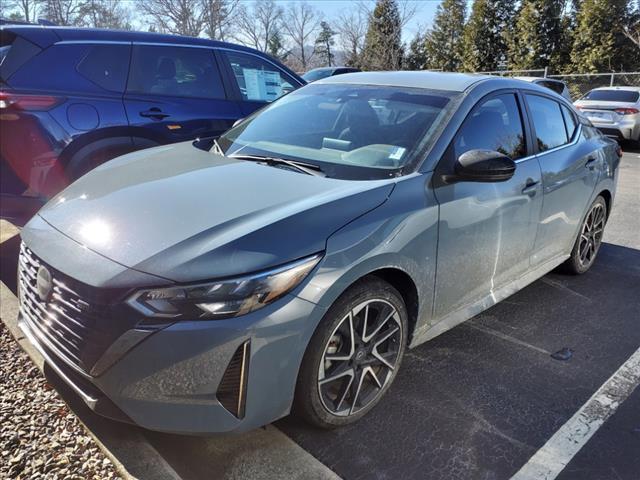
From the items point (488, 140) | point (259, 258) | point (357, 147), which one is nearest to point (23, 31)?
point (357, 147)

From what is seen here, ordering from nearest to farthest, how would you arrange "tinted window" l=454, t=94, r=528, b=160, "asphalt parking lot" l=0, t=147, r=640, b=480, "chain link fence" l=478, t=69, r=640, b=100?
"asphalt parking lot" l=0, t=147, r=640, b=480 → "tinted window" l=454, t=94, r=528, b=160 → "chain link fence" l=478, t=69, r=640, b=100

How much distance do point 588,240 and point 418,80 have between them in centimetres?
230

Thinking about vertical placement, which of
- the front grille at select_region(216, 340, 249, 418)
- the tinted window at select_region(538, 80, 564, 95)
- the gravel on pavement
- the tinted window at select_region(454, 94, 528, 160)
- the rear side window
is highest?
the rear side window

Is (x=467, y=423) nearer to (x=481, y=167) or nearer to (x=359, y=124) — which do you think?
(x=481, y=167)

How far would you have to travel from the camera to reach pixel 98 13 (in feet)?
151

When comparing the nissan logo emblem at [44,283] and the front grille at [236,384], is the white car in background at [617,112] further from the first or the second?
the nissan logo emblem at [44,283]

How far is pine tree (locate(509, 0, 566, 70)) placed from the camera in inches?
1014

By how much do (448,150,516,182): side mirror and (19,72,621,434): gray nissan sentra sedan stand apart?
0.03 feet

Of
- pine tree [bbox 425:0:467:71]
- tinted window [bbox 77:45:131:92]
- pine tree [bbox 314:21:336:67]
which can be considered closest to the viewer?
tinted window [bbox 77:45:131:92]

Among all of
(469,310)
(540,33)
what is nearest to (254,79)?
(469,310)

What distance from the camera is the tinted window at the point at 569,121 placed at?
4.20m

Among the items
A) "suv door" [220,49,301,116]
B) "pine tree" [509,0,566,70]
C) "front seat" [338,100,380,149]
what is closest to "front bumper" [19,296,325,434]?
"front seat" [338,100,380,149]

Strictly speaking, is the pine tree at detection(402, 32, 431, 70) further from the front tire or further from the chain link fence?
the front tire

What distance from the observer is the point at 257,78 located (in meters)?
5.59
